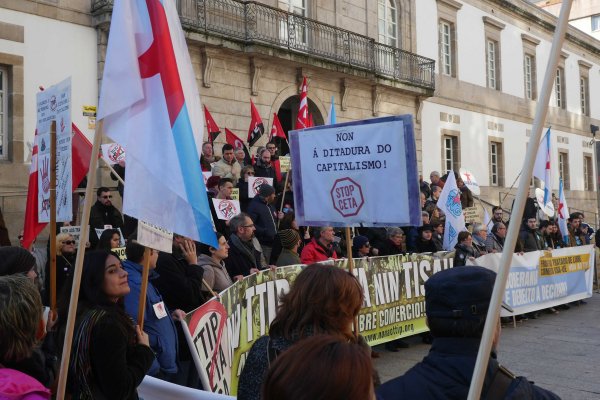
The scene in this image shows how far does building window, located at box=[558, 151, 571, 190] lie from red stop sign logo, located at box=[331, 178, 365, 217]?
98.5ft

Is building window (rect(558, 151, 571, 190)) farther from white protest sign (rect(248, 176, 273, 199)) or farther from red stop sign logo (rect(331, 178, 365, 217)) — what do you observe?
red stop sign logo (rect(331, 178, 365, 217))

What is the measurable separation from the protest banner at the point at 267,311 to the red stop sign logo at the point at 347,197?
27.8 inches

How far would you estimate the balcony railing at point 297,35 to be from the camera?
49.2ft

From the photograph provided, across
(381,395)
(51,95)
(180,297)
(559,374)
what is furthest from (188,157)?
(559,374)

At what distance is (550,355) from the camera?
27.7 ft

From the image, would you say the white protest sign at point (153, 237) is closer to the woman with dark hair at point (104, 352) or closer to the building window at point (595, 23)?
the woman with dark hair at point (104, 352)

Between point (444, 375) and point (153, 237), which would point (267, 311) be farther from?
point (444, 375)

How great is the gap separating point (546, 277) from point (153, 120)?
34.1ft

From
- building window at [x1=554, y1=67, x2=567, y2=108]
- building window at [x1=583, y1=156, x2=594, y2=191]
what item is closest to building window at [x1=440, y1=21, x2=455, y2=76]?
building window at [x1=554, y1=67, x2=567, y2=108]

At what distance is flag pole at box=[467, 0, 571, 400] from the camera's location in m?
1.75

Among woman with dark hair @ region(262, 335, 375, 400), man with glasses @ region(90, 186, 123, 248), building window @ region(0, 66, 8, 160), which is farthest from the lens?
building window @ region(0, 66, 8, 160)

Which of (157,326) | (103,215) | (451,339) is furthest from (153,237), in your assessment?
(103,215)

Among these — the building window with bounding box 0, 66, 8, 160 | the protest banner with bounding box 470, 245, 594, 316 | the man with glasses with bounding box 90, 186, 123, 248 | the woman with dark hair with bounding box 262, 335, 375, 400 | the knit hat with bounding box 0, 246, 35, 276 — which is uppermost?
the building window with bounding box 0, 66, 8, 160

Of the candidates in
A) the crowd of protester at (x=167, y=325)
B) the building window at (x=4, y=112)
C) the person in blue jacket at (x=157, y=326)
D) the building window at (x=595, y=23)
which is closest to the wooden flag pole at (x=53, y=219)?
the crowd of protester at (x=167, y=325)
